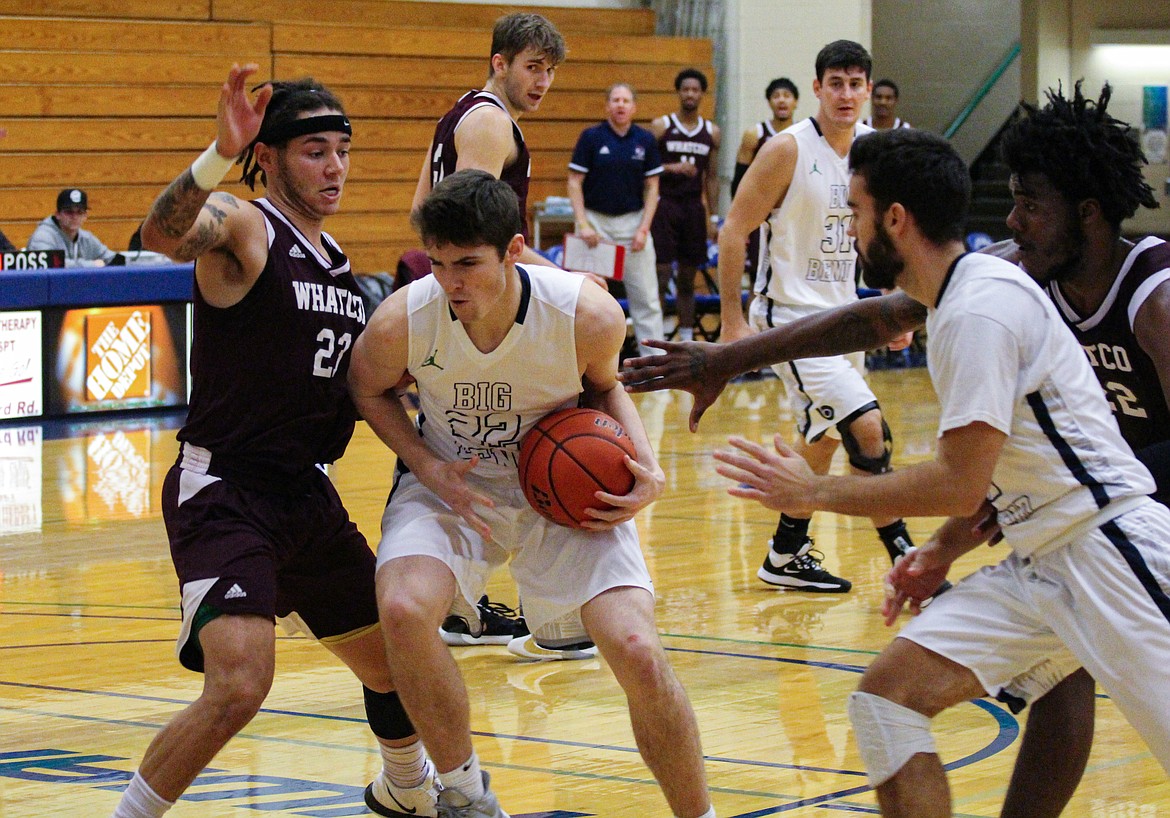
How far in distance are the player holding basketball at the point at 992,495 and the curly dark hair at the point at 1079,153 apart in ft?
1.23

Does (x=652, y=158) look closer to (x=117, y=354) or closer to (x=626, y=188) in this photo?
(x=626, y=188)

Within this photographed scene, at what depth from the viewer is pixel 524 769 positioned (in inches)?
171

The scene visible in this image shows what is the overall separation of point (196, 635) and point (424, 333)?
899 mm

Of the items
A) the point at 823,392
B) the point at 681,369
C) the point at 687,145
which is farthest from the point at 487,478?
the point at 687,145

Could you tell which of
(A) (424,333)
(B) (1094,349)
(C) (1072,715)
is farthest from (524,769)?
(B) (1094,349)

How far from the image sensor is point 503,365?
3.97m

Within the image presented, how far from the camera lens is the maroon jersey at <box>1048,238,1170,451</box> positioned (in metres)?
3.73

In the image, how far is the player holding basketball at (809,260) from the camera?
650 cm

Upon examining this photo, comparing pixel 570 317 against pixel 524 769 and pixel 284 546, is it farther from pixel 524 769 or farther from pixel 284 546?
pixel 524 769

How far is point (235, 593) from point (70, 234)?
9.17 metres

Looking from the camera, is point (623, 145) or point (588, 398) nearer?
point (588, 398)

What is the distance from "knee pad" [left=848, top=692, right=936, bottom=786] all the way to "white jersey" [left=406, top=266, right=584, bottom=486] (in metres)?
1.24

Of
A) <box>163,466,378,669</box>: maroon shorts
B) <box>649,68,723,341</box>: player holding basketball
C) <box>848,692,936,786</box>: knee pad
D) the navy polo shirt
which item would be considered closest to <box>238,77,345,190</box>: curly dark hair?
<box>163,466,378,669</box>: maroon shorts

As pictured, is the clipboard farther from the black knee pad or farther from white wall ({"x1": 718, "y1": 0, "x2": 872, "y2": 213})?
the black knee pad
